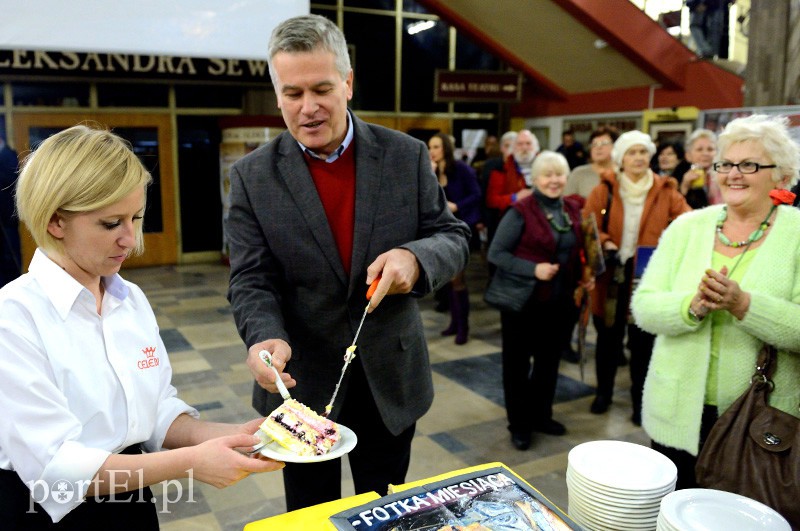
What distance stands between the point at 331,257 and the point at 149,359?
57 cm

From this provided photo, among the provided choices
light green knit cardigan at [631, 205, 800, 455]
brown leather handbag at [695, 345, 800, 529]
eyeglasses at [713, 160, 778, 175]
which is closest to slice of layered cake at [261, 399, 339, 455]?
brown leather handbag at [695, 345, 800, 529]

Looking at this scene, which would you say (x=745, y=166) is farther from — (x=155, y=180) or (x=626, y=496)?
(x=155, y=180)

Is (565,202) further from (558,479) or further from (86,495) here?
(86,495)

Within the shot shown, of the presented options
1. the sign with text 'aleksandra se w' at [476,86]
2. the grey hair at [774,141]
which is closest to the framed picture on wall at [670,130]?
the sign with text 'aleksandra se w' at [476,86]

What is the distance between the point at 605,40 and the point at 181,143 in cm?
621

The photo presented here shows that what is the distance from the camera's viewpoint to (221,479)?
120 centimetres

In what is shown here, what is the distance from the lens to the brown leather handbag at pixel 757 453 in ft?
5.15

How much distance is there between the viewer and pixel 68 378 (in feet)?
3.92

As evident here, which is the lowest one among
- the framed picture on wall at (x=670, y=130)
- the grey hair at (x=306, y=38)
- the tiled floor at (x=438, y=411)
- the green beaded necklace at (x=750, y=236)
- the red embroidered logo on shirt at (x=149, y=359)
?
the tiled floor at (x=438, y=411)

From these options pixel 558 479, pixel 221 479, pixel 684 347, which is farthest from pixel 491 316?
pixel 221 479

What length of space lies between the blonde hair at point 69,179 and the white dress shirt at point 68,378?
0.10m

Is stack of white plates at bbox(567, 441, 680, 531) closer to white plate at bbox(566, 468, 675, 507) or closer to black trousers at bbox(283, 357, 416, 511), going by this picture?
white plate at bbox(566, 468, 675, 507)

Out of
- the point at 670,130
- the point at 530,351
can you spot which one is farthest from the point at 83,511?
the point at 670,130

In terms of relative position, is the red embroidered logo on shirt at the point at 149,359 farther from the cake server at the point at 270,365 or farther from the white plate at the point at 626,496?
the white plate at the point at 626,496
